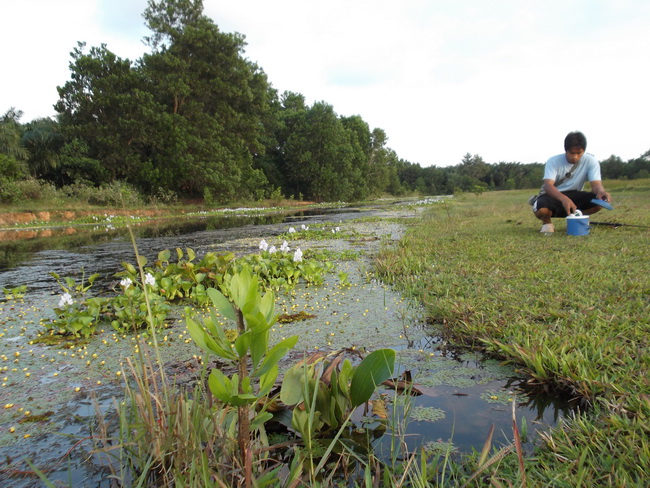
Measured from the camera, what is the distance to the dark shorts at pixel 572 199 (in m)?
5.45

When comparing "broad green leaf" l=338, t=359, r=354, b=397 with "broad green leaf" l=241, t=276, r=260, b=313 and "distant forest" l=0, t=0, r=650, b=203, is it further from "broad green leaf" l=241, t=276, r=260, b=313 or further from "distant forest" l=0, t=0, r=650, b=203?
"distant forest" l=0, t=0, r=650, b=203

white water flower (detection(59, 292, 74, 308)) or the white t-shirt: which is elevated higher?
the white t-shirt

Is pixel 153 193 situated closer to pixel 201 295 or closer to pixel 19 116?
pixel 19 116

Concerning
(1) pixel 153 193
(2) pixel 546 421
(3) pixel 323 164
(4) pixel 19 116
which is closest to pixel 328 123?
(3) pixel 323 164

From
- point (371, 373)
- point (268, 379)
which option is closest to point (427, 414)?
point (371, 373)

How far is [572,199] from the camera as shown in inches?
221

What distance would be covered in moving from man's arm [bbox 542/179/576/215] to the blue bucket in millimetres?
90

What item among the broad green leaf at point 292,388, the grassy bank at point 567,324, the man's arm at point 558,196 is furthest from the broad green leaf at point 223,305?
the man's arm at point 558,196

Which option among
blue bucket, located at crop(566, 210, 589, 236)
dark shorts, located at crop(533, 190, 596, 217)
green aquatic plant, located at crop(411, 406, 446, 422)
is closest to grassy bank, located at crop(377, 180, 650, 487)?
green aquatic plant, located at crop(411, 406, 446, 422)

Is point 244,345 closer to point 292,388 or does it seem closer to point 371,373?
point 292,388

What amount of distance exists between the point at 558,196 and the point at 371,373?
5073 mm

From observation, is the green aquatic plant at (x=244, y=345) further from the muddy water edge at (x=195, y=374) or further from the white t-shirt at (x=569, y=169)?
the white t-shirt at (x=569, y=169)

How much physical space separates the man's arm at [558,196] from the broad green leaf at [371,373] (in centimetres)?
500

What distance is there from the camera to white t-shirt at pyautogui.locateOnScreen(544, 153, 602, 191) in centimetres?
532
